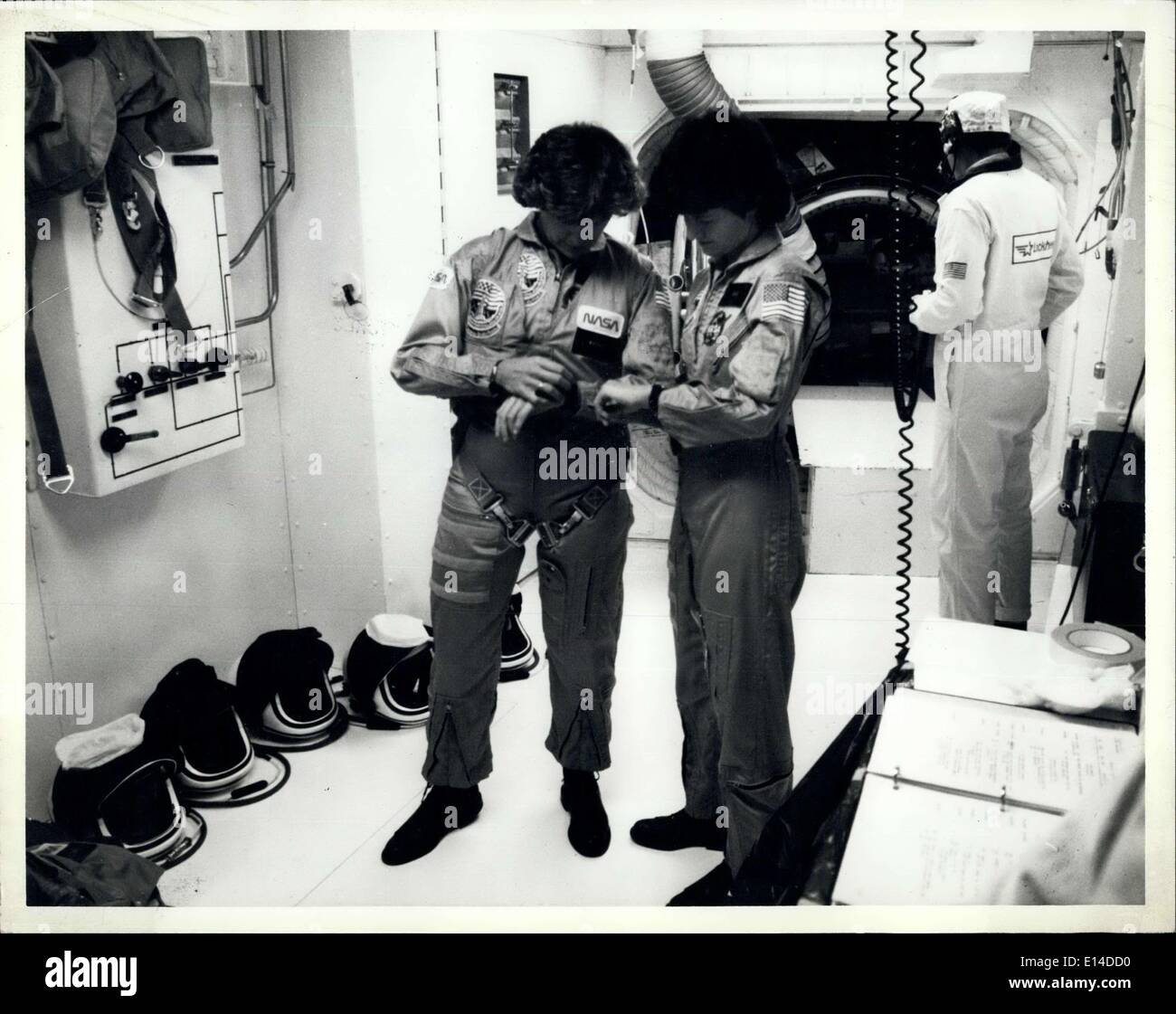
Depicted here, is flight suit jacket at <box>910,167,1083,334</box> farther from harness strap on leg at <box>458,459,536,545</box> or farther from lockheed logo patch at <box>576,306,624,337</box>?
harness strap on leg at <box>458,459,536,545</box>

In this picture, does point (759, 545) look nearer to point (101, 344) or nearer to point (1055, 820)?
point (1055, 820)

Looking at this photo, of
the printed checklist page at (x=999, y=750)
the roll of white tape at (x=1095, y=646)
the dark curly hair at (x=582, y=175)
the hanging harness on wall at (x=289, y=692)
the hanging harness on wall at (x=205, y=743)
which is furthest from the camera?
the hanging harness on wall at (x=289, y=692)

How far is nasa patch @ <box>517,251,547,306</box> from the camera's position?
1.62 m

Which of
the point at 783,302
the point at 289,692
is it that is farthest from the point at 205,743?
the point at 783,302

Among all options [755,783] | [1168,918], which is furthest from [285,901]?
[1168,918]

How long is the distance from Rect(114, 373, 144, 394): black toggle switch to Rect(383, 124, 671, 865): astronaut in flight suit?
1.62 feet

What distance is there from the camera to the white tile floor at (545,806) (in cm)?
166

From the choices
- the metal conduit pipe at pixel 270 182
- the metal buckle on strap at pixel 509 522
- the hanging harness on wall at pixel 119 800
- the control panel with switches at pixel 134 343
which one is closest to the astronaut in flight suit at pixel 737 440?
the metal buckle on strap at pixel 509 522

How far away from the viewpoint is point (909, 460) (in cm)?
169

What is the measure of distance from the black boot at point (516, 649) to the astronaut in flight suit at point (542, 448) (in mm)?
17

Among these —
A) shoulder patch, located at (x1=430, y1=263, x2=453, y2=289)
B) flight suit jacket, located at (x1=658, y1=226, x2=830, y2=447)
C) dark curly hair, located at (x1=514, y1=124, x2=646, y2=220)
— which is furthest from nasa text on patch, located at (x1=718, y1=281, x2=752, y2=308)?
shoulder patch, located at (x1=430, y1=263, x2=453, y2=289)

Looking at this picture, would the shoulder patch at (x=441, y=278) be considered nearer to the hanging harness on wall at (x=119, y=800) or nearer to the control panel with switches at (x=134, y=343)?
the control panel with switches at (x=134, y=343)

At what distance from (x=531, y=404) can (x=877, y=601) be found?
2.24 ft

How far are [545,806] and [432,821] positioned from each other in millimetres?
201
